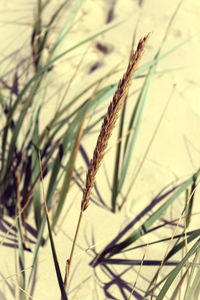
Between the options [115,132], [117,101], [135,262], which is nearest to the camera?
[117,101]

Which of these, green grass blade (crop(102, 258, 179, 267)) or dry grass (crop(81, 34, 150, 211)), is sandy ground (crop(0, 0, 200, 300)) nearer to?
green grass blade (crop(102, 258, 179, 267))

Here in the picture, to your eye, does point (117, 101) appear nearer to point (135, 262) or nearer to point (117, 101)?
point (117, 101)

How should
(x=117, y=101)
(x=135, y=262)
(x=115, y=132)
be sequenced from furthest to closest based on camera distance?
(x=115, y=132) → (x=135, y=262) → (x=117, y=101)

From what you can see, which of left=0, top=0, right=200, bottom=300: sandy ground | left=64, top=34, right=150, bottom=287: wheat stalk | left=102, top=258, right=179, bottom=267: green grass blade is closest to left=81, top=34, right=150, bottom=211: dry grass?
left=64, top=34, right=150, bottom=287: wheat stalk

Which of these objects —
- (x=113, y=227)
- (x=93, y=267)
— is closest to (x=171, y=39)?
(x=113, y=227)

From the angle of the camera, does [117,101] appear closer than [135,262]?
Yes

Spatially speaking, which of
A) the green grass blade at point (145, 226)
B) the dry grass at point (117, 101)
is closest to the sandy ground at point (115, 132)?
the green grass blade at point (145, 226)

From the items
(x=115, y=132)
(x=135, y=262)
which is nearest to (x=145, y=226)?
(x=135, y=262)

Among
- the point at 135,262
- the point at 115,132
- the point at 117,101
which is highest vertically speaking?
the point at 115,132
